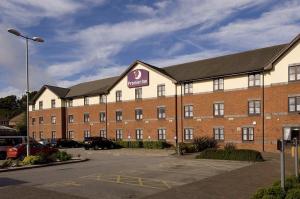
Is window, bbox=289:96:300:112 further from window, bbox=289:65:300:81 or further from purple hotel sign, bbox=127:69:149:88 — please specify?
purple hotel sign, bbox=127:69:149:88

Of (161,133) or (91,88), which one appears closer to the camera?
(161,133)

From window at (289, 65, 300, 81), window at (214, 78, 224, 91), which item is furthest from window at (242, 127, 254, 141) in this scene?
window at (289, 65, 300, 81)

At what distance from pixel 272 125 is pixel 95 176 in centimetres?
2185

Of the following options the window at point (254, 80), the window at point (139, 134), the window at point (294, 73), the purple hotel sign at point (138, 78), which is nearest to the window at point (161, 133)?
the window at point (139, 134)

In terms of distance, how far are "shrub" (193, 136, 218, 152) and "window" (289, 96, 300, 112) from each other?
29.6 feet

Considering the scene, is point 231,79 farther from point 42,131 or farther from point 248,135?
point 42,131

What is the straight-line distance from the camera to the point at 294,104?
1346 inches

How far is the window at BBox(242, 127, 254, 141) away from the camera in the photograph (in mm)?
37156

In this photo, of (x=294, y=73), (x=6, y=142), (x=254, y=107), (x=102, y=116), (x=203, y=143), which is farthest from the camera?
(x=102, y=116)

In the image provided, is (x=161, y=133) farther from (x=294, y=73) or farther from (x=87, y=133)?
(x=294, y=73)

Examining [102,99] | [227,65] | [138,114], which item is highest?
[227,65]

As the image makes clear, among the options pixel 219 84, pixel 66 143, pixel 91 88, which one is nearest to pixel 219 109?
pixel 219 84

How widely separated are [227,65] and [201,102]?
16.5 ft

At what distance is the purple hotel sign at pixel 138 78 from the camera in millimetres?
47781
